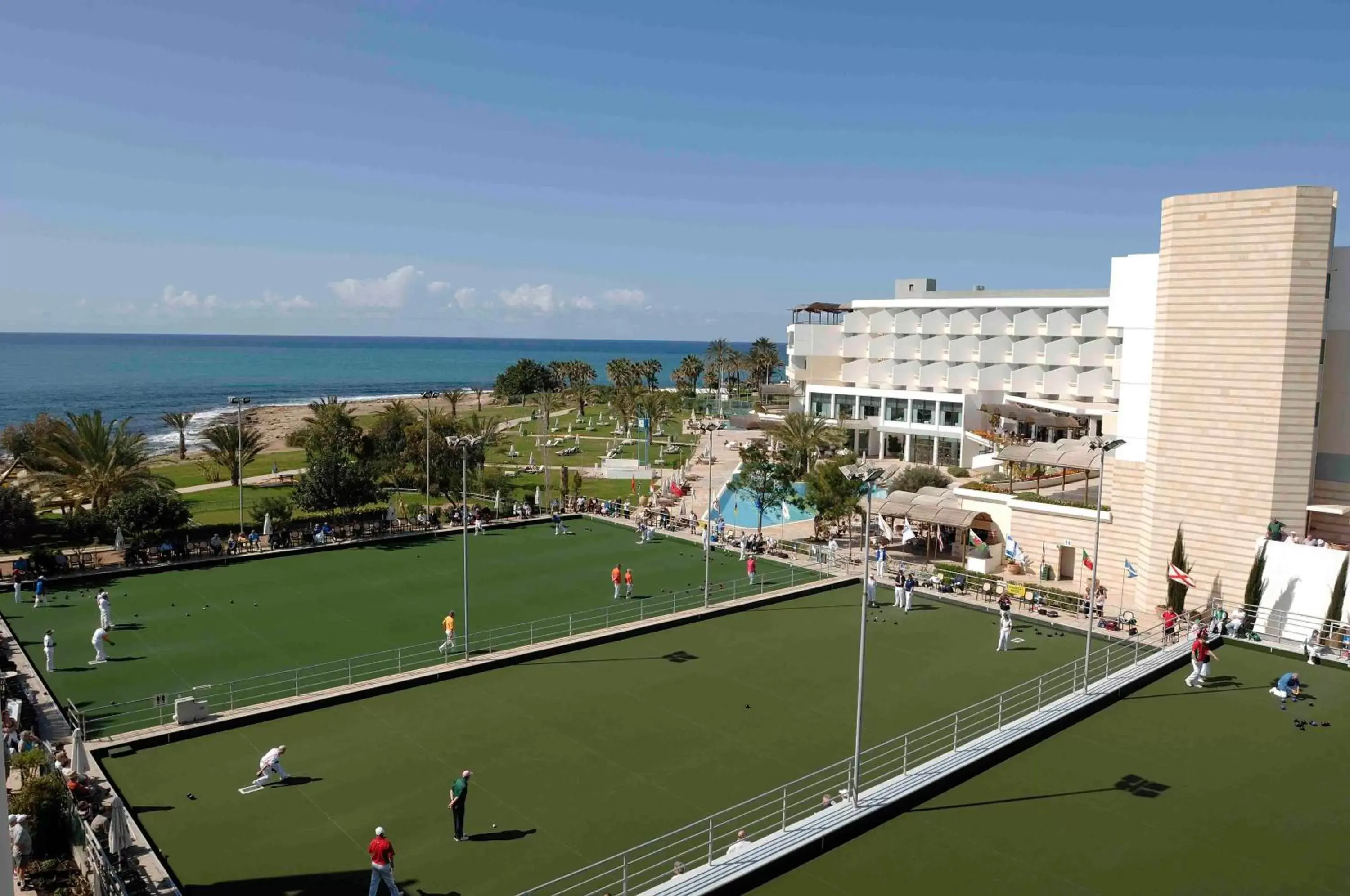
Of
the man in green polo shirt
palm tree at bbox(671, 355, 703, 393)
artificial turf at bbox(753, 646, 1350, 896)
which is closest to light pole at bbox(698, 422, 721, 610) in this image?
artificial turf at bbox(753, 646, 1350, 896)

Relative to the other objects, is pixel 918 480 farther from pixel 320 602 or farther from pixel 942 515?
pixel 320 602

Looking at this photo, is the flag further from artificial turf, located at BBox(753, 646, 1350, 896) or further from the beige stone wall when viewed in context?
artificial turf, located at BBox(753, 646, 1350, 896)

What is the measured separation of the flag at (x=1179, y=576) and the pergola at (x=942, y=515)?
796 centimetres

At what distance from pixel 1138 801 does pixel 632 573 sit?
65.6 ft

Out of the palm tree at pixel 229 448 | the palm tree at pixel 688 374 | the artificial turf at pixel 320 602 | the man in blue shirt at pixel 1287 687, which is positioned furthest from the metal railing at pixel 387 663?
the palm tree at pixel 688 374

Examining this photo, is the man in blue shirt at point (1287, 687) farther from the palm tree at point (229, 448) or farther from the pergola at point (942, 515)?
the palm tree at point (229, 448)

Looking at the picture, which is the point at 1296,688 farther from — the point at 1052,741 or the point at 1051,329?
the point at 1051,329

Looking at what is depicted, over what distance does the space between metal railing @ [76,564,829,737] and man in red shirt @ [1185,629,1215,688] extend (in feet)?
42.4

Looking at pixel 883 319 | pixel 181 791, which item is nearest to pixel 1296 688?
pixel 181 791

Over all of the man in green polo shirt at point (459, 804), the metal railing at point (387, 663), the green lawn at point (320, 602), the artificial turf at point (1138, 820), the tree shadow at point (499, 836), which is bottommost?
the green lawn at point (320, 602)

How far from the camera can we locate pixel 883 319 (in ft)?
248

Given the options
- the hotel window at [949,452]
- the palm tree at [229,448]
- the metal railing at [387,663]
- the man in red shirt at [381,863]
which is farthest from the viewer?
the hotel window at [949,452]

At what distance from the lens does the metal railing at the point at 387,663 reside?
1953cm

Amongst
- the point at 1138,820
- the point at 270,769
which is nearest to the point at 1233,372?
the point at 1138,820
